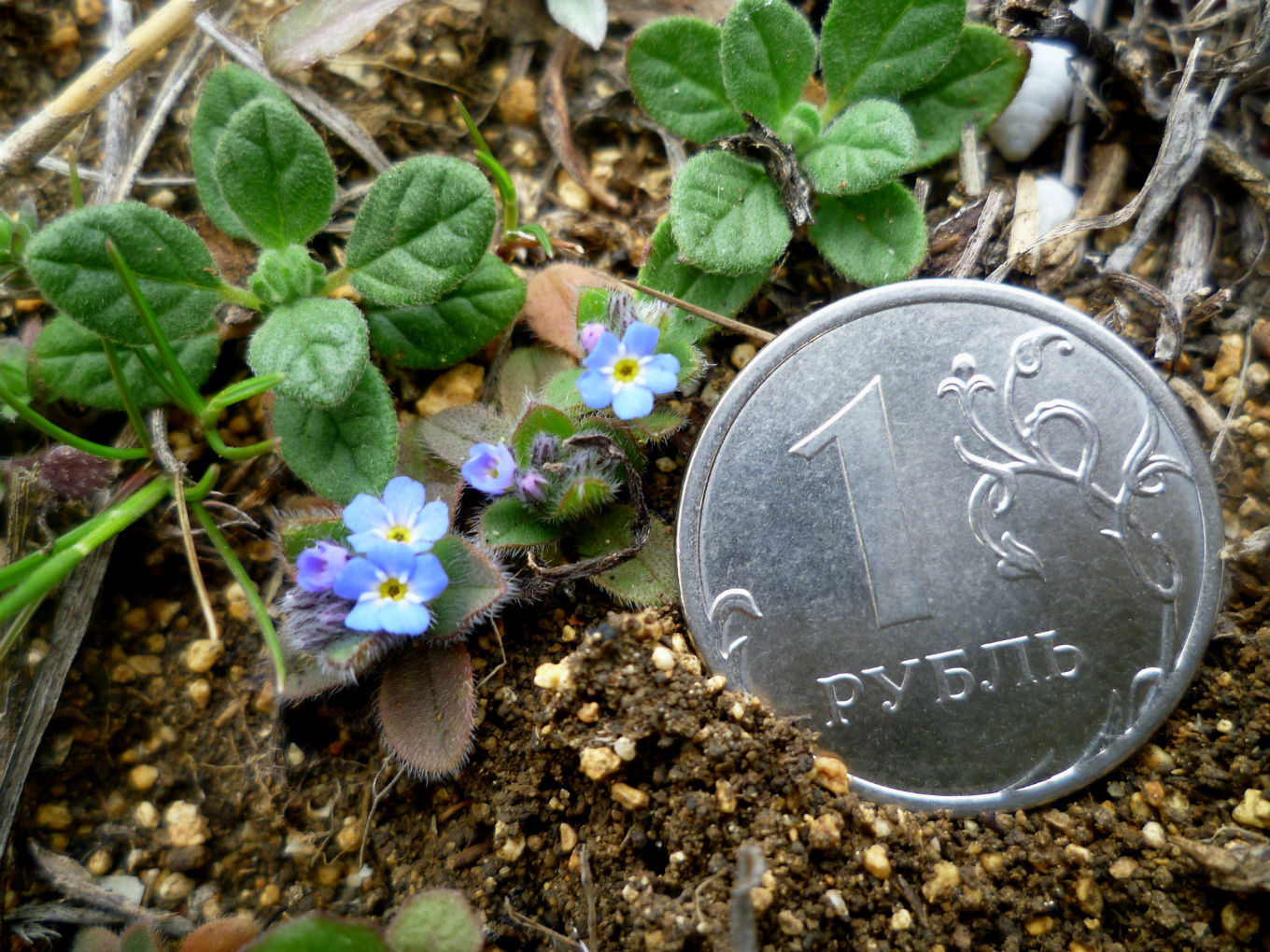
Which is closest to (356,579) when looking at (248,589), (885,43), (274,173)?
(248,589)

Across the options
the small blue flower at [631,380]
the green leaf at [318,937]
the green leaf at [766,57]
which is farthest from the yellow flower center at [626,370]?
the green leaf at [318,937]

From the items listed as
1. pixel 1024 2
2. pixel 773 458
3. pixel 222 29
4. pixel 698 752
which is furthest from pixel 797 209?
pixel 222 29

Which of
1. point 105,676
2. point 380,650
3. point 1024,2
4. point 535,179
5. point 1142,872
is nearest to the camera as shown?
point 1142,872

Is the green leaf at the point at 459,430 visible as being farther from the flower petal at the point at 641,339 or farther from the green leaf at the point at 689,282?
the green leaf at the point at 689,282

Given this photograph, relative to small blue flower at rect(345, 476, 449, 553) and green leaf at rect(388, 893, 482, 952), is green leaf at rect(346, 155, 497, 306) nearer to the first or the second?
small blue flower at rect(345, 476, 449, 553)

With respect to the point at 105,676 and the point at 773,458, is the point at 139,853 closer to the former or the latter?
the point at 105,676

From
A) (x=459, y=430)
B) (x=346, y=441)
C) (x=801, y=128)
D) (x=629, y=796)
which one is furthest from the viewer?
(x=801, y=128)

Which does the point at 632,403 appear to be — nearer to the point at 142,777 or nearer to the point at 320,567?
the point at 320,567
